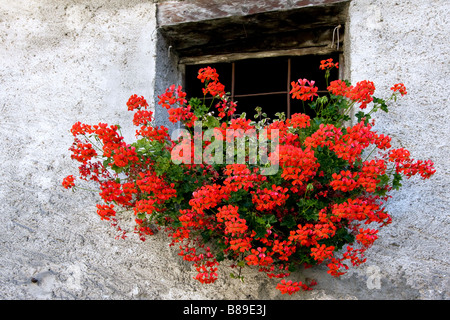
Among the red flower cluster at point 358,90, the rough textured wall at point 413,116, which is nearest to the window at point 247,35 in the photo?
the rough textured wall at point 413,116

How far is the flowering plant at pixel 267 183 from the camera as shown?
2209 millimetres

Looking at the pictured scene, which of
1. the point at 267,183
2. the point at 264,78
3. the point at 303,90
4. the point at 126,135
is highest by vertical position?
the point at 264,78

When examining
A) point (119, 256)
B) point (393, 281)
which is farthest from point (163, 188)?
point (393, 281)

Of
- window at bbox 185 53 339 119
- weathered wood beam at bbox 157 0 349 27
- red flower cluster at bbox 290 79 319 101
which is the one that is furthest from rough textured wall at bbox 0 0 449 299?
red flower cluster at bbox 290 79 319 101

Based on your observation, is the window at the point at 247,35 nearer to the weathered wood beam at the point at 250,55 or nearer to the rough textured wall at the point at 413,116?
the weathered wood beam at the point at 250,55

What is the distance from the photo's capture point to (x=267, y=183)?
2311 millimetres

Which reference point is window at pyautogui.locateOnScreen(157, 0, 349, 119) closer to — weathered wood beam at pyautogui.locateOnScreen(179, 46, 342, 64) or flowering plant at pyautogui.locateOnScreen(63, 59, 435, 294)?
weathered wood beam at pyautogui.locateOnScreen(179, 46, 342, 64)

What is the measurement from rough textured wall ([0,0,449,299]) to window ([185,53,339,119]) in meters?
0.32

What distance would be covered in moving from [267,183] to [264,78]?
2.01m

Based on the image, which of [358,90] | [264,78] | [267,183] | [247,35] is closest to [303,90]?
[358,90]

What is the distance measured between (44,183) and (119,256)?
2.30 ft

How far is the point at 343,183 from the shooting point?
2189mm

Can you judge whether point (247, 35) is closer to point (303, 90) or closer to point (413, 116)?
point (303, 90)

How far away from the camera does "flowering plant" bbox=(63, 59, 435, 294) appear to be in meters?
2.21
